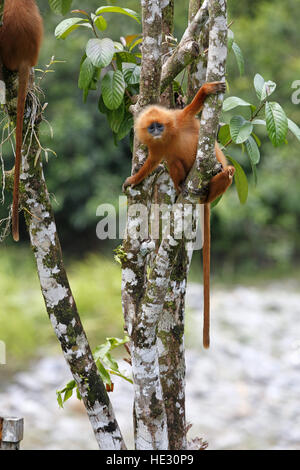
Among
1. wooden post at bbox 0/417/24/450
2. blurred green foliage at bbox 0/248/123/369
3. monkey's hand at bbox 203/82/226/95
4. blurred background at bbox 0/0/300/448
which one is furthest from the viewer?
blurred green foliage at bbox 0/248/123/369

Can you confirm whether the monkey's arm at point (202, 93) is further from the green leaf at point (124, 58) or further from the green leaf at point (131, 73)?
the green leaf at point (124, 58)

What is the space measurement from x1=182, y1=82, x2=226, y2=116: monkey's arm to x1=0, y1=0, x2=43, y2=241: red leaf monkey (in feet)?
1.86

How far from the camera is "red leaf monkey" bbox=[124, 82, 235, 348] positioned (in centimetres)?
205

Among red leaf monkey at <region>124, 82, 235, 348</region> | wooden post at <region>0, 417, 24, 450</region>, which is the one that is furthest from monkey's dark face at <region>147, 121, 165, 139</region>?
wooden post at <region>0, 417, 24, 450</region>

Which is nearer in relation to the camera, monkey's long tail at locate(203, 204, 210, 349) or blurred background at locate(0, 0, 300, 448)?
monkey's long tail at locate(203, 204, 210, 349)

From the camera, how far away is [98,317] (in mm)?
6016

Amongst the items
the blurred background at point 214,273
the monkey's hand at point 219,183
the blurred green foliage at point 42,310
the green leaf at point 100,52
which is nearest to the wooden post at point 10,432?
the monkey's hand at point 219,183

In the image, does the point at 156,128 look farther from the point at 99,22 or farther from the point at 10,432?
the point at 10,432

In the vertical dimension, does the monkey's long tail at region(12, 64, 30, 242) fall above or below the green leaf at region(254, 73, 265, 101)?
below

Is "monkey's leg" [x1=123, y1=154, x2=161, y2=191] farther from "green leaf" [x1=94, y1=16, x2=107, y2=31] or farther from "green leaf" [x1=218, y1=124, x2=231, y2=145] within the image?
"green leaf" [x1=94, y1=16, x2=107, y2=31]

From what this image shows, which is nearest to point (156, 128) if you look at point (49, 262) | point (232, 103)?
point (232, 103)

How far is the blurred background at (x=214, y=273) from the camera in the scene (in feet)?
16.4

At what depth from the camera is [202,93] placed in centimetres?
197

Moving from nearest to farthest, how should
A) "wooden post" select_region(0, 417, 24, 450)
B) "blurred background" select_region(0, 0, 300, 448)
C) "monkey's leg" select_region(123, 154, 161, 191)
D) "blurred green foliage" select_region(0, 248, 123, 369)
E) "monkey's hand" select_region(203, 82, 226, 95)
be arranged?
1. "monkey's hand" select_region(203, 82, 226, 95)
2. "monkey's leg" select_region(123, 154, 161, 191)
3. "wooden post" select_region(0, 417, 24, 450)
4. "blurred background" select_region(0, 0, 300, 448)
5. "blurred green foliage" select_region(0, 248, 123, 369)
